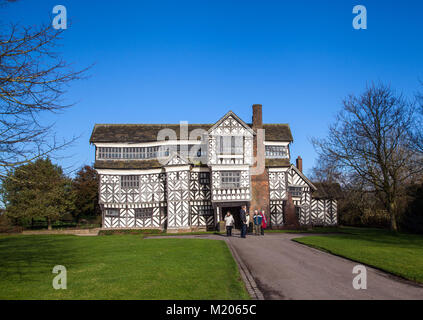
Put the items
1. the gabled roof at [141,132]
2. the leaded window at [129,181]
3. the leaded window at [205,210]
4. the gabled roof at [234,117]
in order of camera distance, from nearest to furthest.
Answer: the gabled roof at [234,117], the leaded window at [205,210], the leaded window at [129,181], the gabled roof at [141,132]

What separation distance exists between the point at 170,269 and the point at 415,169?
2357 centimetres

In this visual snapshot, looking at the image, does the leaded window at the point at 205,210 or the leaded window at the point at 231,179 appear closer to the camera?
the leaded window at the point at 231,179

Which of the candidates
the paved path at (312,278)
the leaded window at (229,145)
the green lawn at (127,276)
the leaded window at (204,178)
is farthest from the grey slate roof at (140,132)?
the paved path at (312,278)

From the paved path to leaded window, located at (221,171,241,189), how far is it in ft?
47.1

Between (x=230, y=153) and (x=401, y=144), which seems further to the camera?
(x=230, y=153)

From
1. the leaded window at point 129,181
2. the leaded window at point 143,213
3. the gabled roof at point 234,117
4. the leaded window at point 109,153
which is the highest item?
the gabled roof at point 234,117

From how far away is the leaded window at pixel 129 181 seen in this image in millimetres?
33156

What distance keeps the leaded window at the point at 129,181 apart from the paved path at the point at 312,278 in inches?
814

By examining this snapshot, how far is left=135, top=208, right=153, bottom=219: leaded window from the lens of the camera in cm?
3297

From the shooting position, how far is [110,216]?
32688 millimetres

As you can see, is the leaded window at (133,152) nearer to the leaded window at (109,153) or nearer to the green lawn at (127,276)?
the leaded window at (109,153)

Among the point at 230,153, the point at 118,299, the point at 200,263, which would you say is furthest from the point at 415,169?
the point at 118,299

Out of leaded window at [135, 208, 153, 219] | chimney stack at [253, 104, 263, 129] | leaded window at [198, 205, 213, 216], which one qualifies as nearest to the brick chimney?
chimney stack at [253, 104, 263, 129]
